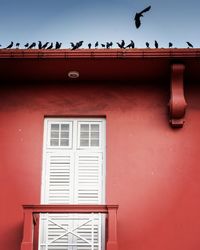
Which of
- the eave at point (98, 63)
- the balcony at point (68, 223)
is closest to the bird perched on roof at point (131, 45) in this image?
the eave at point (98, 63)

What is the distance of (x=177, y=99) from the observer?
11516 mm

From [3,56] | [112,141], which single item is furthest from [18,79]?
[112,141]

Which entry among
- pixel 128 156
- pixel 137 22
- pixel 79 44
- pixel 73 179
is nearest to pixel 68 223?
pixel 73 179

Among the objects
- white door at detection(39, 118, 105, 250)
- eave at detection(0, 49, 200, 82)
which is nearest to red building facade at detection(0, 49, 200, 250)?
eave at detection(0, 49, 200, 82)

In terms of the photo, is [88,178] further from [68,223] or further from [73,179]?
[68,223]

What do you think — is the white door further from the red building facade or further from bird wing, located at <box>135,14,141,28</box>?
bird wing, located at <box>135,14,141,28</box>

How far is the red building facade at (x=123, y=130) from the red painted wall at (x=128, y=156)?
0.02 meters

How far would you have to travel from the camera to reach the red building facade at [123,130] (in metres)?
11.1

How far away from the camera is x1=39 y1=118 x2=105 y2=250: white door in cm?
1096

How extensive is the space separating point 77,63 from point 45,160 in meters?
1.67

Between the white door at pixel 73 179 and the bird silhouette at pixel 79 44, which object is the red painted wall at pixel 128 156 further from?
the bird silhouette at pixel 79 44

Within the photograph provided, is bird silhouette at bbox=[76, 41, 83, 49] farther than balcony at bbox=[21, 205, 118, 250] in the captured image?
Yes

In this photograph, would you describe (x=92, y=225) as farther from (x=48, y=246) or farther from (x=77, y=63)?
(x=77, y=63)

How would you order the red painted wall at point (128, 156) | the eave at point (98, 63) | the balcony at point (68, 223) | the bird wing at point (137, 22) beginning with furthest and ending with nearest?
the bird wing at point (137, 22) < the eave at point (98, 63) < the red painted wall at point (128, 156) < the balcony at point (68, 223)
